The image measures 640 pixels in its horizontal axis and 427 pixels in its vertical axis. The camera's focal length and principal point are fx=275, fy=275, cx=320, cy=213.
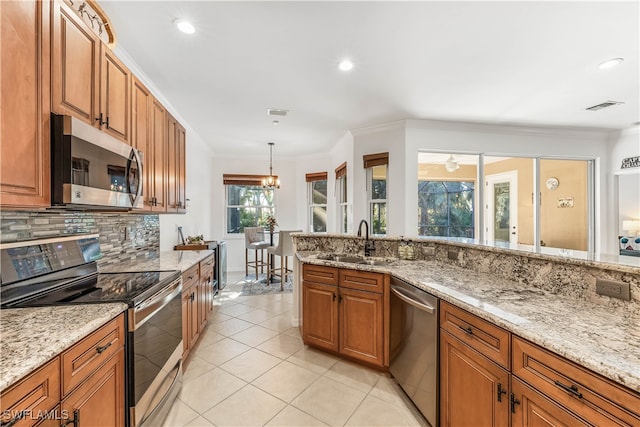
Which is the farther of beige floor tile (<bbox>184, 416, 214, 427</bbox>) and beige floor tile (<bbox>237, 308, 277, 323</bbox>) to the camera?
beige floor tile (<bbox>237, 308, 277, 323</bbox>)

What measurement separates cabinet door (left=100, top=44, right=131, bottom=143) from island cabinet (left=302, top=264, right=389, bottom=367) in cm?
188

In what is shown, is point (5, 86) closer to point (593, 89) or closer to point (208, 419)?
point (208, 419)

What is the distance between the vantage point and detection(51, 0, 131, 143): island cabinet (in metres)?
1.37

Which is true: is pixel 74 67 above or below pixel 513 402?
above

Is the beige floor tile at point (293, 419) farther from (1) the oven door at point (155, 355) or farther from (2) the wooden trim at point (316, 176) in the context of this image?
(2) the wooden trim at point (316, 176)

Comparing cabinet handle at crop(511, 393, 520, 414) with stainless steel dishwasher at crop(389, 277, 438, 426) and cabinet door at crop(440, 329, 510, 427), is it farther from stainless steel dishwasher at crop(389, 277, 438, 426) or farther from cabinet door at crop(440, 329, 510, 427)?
stainless steel dishwasher at crop(389, 277, 438, 426)

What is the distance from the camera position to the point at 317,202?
6598 mm

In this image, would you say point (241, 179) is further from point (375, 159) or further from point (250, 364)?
point (250, 364)

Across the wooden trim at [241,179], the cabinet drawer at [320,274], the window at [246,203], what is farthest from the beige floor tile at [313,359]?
the wooden trim at [241,179]

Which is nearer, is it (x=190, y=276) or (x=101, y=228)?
(x=101, y=228)

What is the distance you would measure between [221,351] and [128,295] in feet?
5.09

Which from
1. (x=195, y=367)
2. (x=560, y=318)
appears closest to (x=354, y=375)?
(x=195, y=367)

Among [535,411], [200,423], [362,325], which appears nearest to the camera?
[535,411]

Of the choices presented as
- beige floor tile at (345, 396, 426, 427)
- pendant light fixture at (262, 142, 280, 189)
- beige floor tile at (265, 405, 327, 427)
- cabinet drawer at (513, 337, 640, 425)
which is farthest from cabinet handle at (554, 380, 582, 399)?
pendant light fixture at (262, 142, 280, 189)
